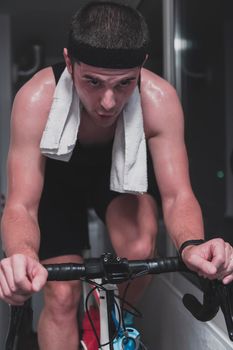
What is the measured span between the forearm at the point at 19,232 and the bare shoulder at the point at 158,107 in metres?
0.42

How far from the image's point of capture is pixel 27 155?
1.20m

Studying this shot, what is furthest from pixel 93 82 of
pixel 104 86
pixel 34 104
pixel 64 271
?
pixel 64 271

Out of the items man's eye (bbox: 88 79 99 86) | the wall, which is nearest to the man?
man's eye (bbox: 88 79 99 86)

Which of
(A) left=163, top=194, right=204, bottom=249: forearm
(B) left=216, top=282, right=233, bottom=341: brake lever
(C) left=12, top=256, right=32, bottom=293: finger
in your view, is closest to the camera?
(C) left=12, top=256, right=32, bottom=293: finger

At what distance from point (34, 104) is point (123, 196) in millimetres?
431

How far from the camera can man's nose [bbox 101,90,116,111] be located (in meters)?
1.07

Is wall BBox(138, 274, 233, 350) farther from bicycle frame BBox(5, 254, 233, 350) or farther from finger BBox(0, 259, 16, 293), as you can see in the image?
finger BBox(0, 259, 16, 293)

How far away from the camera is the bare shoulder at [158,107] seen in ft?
4.19

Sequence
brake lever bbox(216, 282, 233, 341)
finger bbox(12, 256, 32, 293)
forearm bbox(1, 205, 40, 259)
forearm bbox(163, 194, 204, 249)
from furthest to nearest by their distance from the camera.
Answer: forearm bbox(163, 194, 204, 249) < forearm bbox(1, 205, 40, 259) < brake lever bbox(216, 282, 233, 341) < finger bbox(12, 256, 32, 293)

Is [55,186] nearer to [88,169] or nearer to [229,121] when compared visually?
[88,169]

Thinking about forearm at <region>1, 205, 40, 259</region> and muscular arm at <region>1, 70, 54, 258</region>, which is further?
muscular arm at <region>1, 70, 54, 258</region>

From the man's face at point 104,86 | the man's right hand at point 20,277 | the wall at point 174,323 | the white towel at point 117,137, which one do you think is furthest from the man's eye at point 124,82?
the wall at point 174,323

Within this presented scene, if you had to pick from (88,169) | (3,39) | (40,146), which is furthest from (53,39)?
(40,146)

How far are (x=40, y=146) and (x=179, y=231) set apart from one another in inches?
16.6
